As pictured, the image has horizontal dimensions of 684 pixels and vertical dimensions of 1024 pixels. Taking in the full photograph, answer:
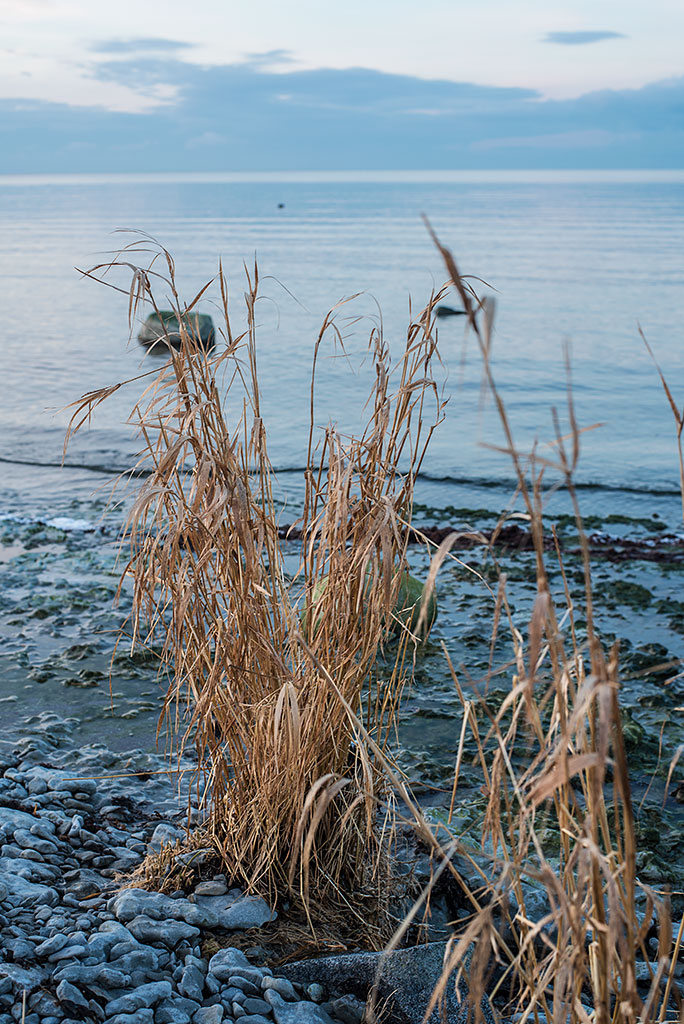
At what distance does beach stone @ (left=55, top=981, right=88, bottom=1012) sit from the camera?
7.06ft

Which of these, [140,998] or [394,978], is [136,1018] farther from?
[394,978]

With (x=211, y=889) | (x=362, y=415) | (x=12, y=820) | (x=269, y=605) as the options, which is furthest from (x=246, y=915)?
(x=362, y=415)

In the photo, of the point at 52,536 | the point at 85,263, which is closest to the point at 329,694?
the point at 52,536

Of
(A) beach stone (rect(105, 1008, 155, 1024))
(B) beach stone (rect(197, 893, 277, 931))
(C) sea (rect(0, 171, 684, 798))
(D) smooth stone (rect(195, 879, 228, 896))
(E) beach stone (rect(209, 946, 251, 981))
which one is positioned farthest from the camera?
(C) sea (rect(0, 171, 684, 798))

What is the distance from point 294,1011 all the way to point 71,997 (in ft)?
1.78

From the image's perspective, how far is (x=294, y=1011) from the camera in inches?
89.9

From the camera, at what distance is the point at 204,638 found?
8.64 ft

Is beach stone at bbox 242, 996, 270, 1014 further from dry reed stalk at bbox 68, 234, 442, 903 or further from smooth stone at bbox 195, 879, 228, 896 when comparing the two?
smooth stone at bbox 195, 879, 228, 896

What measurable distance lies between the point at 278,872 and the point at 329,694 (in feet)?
1.97

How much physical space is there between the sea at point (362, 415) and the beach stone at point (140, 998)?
128 cm

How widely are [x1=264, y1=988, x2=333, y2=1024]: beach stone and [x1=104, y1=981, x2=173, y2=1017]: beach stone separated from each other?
258mm

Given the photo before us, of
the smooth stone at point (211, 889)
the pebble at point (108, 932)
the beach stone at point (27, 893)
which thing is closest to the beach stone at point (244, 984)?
the pebble at point (108, 932)

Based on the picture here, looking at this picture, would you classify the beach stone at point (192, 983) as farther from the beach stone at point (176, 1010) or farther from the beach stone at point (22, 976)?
the beach stone at point (22, 976)

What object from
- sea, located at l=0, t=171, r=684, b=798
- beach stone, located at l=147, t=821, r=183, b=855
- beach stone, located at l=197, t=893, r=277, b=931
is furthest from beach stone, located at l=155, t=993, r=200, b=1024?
sea, located at l=0, t=171, r=684, b=798
